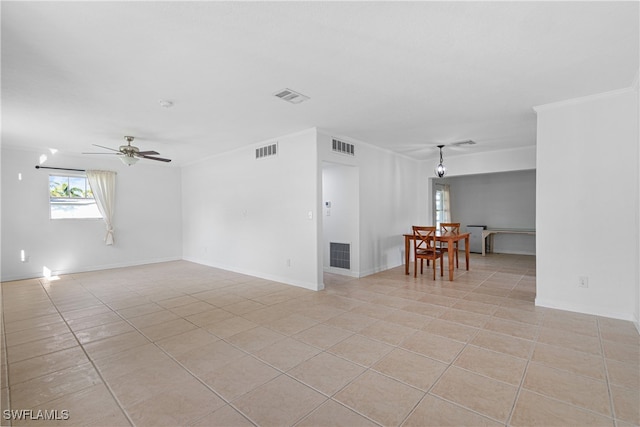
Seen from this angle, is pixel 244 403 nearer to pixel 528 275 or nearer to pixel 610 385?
pixel 610 385

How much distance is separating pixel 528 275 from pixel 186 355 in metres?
5.84

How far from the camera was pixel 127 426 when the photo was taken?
1.72 m

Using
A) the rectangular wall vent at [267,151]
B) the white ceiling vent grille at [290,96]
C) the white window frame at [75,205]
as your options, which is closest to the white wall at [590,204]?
the white ceiling vent grille at [290,96]

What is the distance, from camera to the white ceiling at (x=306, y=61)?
1.93 meters

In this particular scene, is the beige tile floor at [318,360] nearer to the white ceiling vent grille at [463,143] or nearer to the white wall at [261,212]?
the white wall at [261,212]

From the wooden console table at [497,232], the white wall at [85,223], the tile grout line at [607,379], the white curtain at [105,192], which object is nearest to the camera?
the tile grout line at [607,379]

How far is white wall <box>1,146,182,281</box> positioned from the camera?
A: 5664 millimetres

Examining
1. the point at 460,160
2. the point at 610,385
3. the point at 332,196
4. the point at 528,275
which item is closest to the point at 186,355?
the point at 610,385

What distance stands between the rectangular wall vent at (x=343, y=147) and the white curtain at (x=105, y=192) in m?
5.33

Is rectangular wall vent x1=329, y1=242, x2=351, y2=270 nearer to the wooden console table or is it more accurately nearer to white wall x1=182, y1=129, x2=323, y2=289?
white wall x1=182, y1=129, x2=323, y2=289

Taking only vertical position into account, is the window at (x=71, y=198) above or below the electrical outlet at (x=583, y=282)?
above

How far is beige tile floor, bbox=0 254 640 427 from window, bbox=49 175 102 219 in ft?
8.38

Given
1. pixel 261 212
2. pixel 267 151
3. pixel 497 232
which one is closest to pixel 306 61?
pixel 267 151

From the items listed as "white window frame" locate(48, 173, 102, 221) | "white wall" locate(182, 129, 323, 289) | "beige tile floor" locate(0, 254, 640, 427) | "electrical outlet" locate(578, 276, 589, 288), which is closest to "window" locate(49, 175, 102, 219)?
"white window frame" locate(48, 173, 102, 221)
